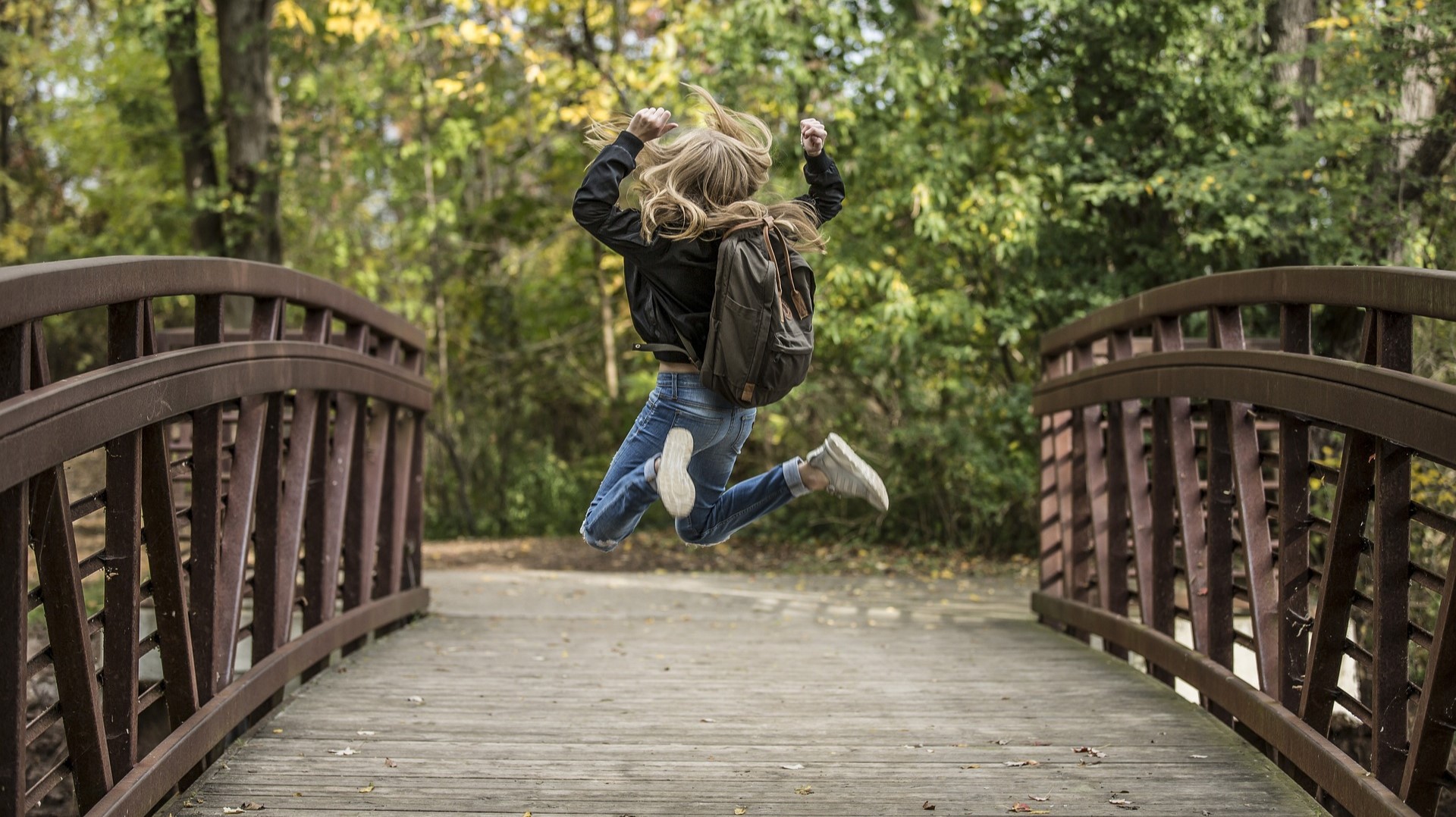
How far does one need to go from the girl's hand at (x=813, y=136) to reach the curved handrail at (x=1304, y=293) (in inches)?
54.0

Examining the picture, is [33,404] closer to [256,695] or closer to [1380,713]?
[256,695]

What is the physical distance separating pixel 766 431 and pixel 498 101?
13.5ft

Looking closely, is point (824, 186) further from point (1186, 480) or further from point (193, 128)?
point (193, 128)

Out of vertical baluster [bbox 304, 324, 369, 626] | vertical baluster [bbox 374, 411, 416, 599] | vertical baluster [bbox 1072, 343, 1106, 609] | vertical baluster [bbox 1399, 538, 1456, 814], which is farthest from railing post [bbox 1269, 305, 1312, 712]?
vertical baluster [bbox 374, 411, 416, 599]

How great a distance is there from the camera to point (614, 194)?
161 inches

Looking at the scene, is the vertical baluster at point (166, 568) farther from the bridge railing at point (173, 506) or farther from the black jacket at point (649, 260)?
the black jacket at point (649, 260)

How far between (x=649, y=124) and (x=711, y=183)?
0.28m

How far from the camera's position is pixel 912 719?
16.4ft

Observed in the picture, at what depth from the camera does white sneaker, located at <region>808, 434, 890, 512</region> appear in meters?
4.49

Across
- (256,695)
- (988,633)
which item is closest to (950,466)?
(988,633)

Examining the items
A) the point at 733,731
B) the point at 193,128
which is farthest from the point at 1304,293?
the point at 193,128

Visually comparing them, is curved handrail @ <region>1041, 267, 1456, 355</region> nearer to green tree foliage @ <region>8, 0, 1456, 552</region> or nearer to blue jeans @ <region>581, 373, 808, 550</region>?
blue jeans @ <region>581, 373, 808, 550</region>

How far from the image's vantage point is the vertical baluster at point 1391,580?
3.44 m

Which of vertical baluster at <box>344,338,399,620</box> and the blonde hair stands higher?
the blonde hair
